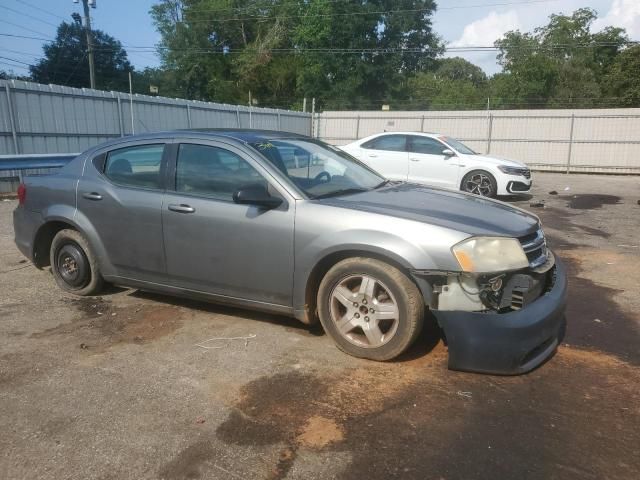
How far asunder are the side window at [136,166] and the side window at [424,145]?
8431 mm

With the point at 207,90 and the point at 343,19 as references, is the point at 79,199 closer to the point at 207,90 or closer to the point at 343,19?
the point at 343,19

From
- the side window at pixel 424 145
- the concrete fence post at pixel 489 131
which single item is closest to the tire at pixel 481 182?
the side window at pixel 424 145

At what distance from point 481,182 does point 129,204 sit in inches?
361

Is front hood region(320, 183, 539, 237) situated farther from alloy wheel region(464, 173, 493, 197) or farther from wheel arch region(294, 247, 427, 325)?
alloy wheel region(464, 173, 493, 197)

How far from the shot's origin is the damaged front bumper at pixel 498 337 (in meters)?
3.09

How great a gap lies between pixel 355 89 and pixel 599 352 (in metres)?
41.4

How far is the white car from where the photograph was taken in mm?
11727

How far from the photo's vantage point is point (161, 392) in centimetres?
317

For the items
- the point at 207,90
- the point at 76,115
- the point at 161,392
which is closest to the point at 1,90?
the point at 76,115

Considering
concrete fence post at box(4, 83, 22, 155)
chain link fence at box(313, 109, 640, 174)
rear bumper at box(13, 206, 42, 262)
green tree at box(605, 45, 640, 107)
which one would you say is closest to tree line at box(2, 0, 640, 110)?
green tree at box(605, 45, 640, 107)

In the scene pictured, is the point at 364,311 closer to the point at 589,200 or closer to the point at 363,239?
the point at 363,239

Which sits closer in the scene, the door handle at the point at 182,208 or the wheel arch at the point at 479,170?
the door handle at the point at 182,208

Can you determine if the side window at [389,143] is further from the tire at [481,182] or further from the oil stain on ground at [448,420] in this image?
the oil stain on ground at [448,420]

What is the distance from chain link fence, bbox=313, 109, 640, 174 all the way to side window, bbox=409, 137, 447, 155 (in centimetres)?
1143
